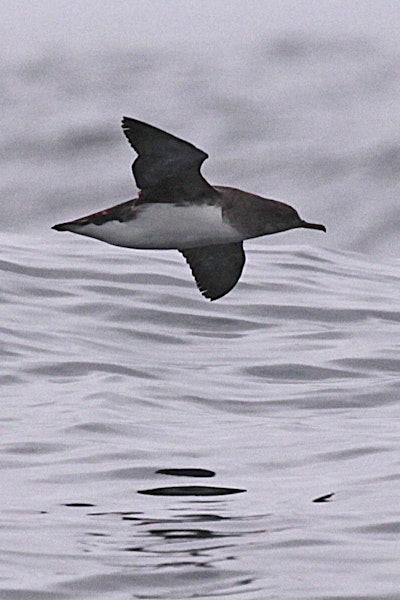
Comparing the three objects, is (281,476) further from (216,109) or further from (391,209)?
(216,109)

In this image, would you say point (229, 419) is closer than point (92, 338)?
Yes

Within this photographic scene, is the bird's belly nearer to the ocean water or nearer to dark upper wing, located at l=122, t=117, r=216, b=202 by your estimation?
Answer: dark upper wing, located at l=122, t=117, r=216, b=202

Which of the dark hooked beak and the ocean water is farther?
the dark hooked beak

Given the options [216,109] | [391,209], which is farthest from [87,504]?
[216,109]

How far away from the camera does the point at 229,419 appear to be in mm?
15930

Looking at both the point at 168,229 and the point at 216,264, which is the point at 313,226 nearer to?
the point at 168,229

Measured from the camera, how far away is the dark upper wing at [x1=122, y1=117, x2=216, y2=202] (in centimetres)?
1130

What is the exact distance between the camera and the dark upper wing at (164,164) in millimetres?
11305

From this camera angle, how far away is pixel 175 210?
11773 millimetres

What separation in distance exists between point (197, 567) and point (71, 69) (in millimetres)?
59871

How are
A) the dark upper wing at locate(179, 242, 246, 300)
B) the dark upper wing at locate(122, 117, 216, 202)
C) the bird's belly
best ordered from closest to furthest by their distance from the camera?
1. the dark upper wing at locate(122, 117, 216, 202)
2. the bird's belly
3. the dark upper wing at locate(179, 242, 246, 300)

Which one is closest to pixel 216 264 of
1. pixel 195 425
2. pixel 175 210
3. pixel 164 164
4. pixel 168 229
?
pixel 175 210

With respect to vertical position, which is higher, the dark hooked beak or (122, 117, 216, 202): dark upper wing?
(122, 117, 216, 202): dark upper wing

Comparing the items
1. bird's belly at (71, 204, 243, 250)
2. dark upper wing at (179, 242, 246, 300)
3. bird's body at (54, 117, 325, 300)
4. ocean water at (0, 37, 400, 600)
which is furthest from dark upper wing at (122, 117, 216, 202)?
ocean water at (0, 37, 400, 600)
